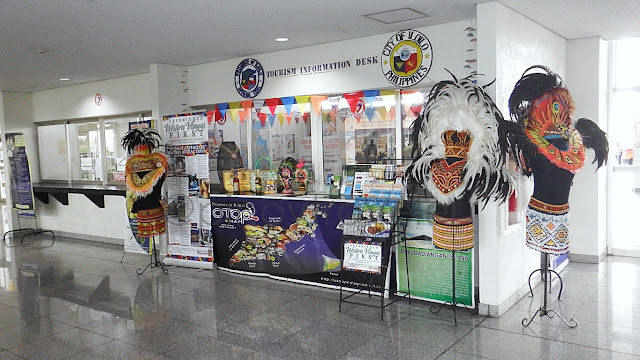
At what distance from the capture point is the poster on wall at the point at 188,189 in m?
6.60

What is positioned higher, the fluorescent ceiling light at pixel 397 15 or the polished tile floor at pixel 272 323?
the fluorescent ceiling light at pixel 397 15

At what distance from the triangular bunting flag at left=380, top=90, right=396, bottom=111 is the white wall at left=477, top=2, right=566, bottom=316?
1405 millimetres

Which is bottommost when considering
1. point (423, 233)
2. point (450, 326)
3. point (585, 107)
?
point (450, 326)

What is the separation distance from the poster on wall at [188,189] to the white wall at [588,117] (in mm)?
4576

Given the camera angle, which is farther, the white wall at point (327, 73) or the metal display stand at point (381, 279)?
the white wall at point (327, 73)

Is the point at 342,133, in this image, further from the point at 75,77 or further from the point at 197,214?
the point at 75,77

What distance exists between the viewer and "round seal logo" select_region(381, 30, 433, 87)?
5.52 meters

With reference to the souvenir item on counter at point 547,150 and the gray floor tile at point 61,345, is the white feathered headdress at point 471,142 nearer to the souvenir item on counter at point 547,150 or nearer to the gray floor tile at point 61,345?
the souvenir item on counter at point 547,150

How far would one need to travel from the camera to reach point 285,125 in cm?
680

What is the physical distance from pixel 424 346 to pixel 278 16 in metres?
3.15

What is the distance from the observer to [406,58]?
5648 millimetres

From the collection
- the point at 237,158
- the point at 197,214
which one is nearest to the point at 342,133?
the point at 237,158

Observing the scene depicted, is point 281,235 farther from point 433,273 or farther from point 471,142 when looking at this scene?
point 471,142

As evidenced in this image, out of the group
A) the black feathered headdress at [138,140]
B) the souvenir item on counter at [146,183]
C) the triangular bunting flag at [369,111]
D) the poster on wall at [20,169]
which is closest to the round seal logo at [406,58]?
the triangular bunting flag at [369,111]
